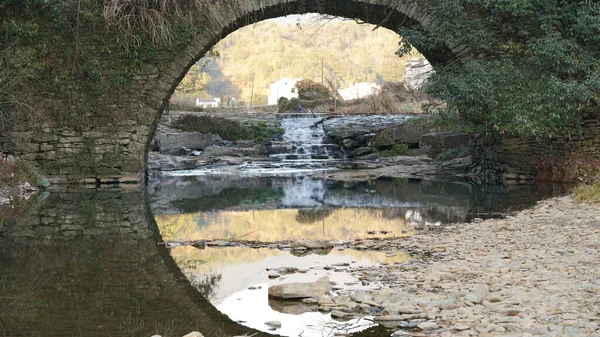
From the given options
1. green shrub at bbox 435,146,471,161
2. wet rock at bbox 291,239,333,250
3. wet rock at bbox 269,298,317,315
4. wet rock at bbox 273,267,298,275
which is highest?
green shrub at bbox 435,146,471,161

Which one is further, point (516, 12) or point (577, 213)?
point (516, 12)

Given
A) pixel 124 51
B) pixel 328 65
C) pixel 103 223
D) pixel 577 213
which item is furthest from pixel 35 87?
pixel 328 65

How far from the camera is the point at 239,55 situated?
86750mm

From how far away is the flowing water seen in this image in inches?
160

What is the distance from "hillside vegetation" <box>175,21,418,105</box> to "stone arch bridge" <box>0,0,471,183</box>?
4780 cm

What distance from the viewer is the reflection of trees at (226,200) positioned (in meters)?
10.5

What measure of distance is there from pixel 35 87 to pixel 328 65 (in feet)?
211

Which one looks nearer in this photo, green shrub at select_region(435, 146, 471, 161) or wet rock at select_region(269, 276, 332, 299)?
wet rock at select_region(269, 276, 332, 299)

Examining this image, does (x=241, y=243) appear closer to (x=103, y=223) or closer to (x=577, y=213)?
(x=103, y=223)

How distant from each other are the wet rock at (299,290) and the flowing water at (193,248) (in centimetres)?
8

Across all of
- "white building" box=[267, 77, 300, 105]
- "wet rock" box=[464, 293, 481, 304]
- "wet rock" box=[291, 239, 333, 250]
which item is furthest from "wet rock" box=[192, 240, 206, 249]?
"white building" box=[267, 77, 300, 105]

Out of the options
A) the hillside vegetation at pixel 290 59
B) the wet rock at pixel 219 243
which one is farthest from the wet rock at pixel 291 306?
the hillside vegetation at pixel 290 59

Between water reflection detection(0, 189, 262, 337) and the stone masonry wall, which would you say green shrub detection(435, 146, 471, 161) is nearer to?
the stone masonry wall

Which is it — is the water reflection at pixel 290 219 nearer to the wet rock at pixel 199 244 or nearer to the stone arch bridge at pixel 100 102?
the wet rock at pixel 199 244
